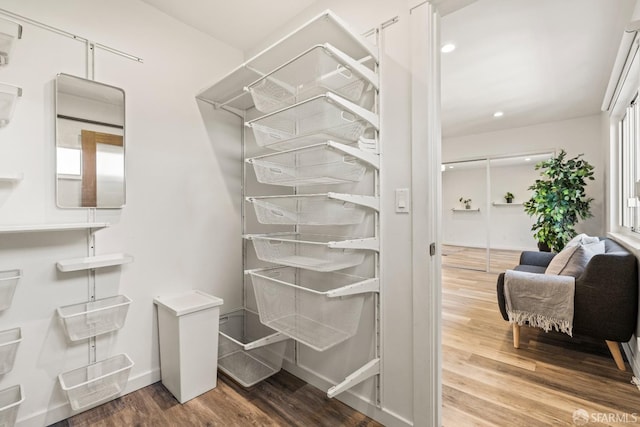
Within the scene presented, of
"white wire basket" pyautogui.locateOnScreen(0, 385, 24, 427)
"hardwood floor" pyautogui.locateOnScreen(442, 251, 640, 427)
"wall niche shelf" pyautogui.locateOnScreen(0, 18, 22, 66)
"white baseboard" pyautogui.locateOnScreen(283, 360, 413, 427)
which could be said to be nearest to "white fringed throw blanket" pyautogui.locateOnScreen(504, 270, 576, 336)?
"hardwood floor" pyautogui.locateOnScreen(442, 251, 640, 427)

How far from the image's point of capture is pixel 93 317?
5.24 feet

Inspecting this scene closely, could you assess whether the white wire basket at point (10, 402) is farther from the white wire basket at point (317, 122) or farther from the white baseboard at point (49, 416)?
the white wire basket at point (317, 122)

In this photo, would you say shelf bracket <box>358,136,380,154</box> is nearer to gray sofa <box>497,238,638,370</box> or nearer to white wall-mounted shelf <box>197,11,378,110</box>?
white wall-mounted shelf <box>197,11,378,110</box>

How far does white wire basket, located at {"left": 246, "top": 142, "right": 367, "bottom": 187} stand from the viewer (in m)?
1.46

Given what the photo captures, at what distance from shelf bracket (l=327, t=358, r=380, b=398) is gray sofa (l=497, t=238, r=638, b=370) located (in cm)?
164

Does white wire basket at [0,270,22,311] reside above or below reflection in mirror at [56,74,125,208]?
below

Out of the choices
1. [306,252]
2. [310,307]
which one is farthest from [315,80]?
[310,307]

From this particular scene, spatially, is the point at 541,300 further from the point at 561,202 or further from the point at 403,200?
the point at 561,202

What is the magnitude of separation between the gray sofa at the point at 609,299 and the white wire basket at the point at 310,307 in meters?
1.71

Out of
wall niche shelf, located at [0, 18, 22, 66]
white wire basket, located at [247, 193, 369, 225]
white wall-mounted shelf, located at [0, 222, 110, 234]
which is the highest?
wall niche shelf, located at [0, 18, 22, 66]

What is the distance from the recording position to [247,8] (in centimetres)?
189

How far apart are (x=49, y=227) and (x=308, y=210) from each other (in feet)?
4.09

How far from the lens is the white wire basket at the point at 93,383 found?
4.97 ft

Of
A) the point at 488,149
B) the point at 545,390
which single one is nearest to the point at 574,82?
the point at 488,149
